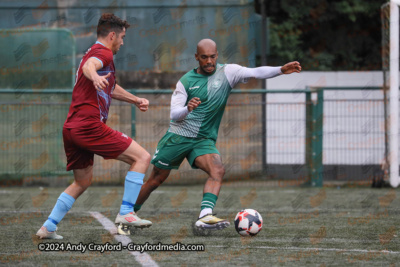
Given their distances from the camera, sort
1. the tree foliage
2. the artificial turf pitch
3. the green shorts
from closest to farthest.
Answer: the artificial turf pitch → the green shorts → the tree foliage

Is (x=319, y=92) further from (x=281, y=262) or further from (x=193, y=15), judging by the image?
(x=281, y=262)

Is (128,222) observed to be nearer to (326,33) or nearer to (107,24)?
(107,24)

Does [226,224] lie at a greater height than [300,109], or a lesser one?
lesser

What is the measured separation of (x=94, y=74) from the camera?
19.1 feet

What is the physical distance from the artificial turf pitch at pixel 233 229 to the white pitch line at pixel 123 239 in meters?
0.03

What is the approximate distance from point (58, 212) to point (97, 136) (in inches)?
31.9

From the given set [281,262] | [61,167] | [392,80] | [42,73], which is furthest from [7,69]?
[281,262]

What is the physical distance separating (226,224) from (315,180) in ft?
22.4

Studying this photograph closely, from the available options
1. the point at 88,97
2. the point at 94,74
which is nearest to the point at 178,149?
the point at 88,97

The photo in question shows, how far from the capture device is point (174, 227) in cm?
726

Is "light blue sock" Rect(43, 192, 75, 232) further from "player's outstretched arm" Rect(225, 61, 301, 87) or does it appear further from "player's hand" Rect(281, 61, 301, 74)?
"player's hand" Rect(281, 61, 301, 74)

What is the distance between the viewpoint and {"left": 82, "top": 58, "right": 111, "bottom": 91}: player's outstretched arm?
5.67m

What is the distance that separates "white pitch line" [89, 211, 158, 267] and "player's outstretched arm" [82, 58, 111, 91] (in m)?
→ 1.39

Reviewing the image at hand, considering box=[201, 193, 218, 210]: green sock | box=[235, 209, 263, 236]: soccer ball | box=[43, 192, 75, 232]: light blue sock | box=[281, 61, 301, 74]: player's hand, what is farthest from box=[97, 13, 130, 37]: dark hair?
box=[235, 209, 263, 236]: soccer ball
